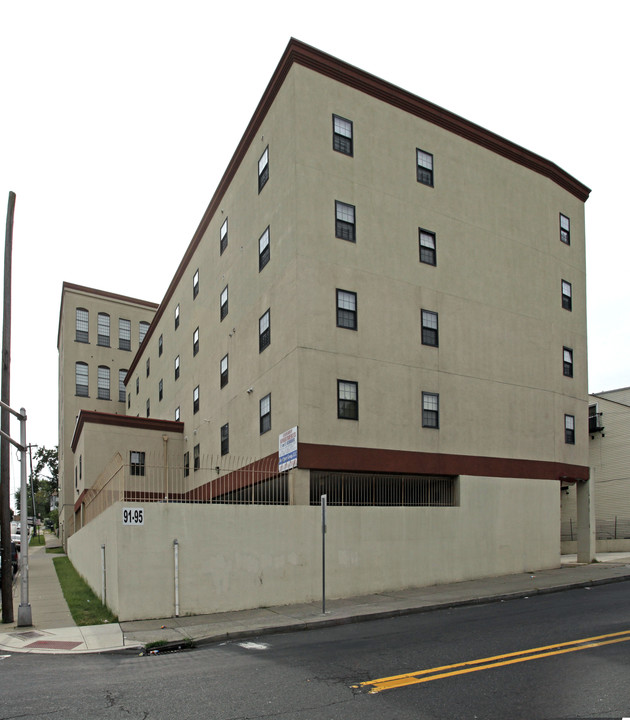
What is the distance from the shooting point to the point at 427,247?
24.1m

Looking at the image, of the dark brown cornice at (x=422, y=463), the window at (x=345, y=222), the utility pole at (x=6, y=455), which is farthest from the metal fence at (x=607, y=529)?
the utility pole at (x=6, y=455)

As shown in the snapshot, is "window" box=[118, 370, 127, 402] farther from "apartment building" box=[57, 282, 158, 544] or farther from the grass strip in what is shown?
the grass strip

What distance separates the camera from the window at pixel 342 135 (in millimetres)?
22547

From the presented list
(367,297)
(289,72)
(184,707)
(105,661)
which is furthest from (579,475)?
(184,707)

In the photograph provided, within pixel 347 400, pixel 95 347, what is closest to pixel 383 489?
pixel 347 400

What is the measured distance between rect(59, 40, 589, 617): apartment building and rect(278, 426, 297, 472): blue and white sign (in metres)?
0.25

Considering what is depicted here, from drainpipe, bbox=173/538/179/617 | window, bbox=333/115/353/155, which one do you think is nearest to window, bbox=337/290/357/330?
window, bbox=333/115/353/155

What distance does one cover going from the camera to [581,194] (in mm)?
30125

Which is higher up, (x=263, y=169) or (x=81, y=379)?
(x=263, y=169)

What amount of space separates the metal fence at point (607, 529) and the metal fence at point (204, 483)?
2083cm

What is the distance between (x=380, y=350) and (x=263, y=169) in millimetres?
7549

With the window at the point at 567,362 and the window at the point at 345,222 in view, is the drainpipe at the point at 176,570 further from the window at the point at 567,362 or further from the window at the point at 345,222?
the window at the point at 567,362

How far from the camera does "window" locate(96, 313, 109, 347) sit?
5481cm

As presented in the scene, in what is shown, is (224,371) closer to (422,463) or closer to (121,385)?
(422,463)
